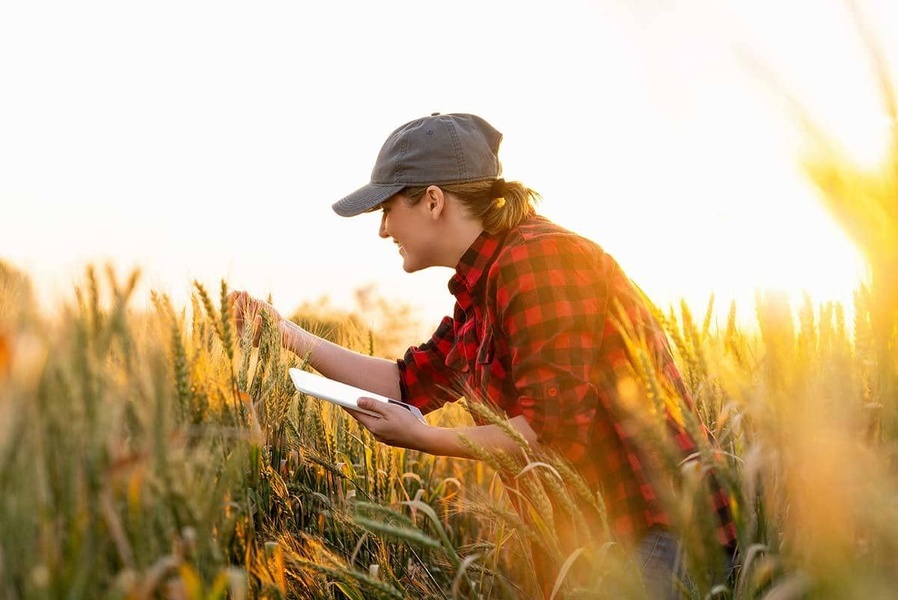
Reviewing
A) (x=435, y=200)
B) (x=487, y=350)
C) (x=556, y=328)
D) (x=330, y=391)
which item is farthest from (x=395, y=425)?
(x=435, y=200)

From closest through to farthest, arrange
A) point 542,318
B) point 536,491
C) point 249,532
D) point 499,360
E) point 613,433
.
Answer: point 249,532 < point 536,491 < point 542,318 < point 613,433 < point 499,360

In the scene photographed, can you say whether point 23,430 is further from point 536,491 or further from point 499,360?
point 499,360

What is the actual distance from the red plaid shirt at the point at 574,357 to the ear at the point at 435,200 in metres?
0.24

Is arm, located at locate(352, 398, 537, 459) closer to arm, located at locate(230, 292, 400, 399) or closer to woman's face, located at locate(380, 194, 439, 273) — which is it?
woman's face, located at locate(380, 194, 439, 273)

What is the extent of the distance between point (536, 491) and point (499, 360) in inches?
30.8

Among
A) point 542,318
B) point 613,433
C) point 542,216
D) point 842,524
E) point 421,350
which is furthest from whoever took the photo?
point 421,350

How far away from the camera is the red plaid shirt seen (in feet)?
6.36

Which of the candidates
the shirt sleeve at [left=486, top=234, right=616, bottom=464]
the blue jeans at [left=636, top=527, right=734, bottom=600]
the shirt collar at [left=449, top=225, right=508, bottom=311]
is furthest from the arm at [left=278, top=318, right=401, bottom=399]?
the blue jeans at [left=636, top=527, right=734, bottom=600]

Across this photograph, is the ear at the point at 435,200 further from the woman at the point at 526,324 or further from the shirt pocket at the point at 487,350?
the shirt pocket at the point at 487,350

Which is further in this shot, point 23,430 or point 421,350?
point 421,350

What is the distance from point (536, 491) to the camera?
150 cm

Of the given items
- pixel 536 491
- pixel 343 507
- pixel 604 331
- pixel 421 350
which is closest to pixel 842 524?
pixel 536 491

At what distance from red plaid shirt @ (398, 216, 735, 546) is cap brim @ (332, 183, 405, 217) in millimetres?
413

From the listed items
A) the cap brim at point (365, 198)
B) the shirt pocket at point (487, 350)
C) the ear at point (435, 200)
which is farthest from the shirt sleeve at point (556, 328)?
the cap brim at point (365, 198)
